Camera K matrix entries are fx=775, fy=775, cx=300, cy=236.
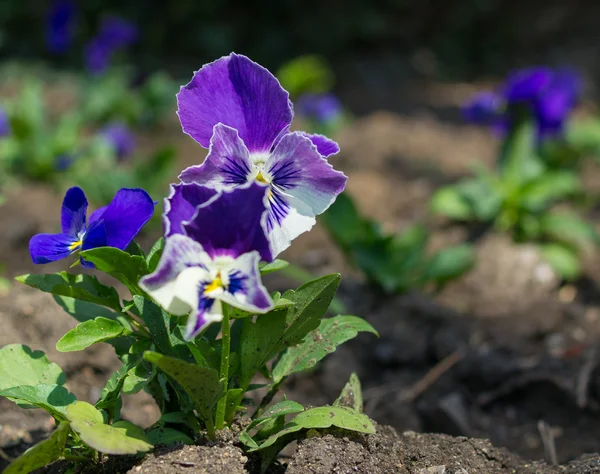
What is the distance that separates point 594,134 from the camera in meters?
5.76

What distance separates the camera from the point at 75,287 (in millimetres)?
1730

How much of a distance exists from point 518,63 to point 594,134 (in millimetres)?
3062

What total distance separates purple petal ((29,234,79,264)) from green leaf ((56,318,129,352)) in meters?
0.15

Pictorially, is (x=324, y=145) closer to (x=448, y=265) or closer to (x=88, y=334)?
(x=88, y=334)

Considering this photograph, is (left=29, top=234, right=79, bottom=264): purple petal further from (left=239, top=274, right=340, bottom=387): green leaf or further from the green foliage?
the green foliage

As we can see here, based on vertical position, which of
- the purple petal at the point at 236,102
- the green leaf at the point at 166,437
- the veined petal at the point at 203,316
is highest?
the purple petal at the point at 236,102

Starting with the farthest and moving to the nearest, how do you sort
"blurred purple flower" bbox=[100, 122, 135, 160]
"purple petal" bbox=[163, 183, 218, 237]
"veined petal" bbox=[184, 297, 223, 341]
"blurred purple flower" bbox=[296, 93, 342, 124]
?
1. "blurred purple flower" bbox=[296, 93, 342, 124]
2. "blurred purple flower" bbox=[100, 122, 135, 160]
3. "purple petal" bbox=[163, 183, 218, 237]
4. "veined petal" bbox=[184, 297, 223, 341]

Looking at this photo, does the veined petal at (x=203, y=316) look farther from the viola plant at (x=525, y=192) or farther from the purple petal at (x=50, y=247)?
the viola plant at (x=525, y=192)

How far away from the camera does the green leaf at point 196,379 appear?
143 cm

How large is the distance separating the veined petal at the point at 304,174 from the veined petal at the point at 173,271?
252 millimetres

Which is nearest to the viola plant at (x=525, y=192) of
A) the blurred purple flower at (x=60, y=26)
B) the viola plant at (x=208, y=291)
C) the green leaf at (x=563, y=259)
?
the green leaf at (x=563, y=259)

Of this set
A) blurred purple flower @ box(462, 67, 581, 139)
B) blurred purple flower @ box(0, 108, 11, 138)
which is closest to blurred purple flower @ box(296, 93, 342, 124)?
blurred purple flower @ box(462, 67, 581, 139)

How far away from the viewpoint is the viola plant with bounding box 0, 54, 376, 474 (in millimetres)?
1392

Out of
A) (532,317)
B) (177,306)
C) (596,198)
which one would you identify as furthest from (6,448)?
(596,198)
